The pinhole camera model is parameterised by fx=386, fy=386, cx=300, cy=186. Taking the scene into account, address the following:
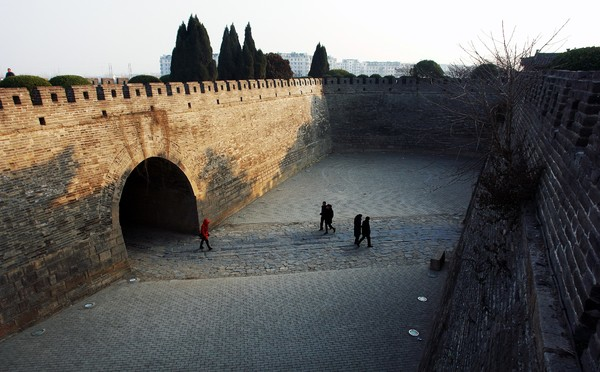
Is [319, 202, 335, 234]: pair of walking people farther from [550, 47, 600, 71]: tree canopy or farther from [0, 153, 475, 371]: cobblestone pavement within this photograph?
[550, 47, 600, 71]: tree canopy

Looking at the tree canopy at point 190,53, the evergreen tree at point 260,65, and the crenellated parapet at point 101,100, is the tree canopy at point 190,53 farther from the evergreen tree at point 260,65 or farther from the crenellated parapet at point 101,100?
the crenellated parapet at point 101,100

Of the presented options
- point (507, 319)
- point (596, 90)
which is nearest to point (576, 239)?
point (507, 319)

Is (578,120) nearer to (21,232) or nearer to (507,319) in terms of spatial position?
(507,319)

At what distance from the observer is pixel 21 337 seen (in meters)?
7.36

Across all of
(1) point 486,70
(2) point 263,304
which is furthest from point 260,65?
(2) point 263,304

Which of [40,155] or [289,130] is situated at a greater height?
[40,155]

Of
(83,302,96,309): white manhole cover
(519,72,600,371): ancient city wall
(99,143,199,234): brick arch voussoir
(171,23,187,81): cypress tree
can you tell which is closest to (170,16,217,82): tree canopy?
(171,23,187,81): cypress tree

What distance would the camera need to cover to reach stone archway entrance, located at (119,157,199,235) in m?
12.2

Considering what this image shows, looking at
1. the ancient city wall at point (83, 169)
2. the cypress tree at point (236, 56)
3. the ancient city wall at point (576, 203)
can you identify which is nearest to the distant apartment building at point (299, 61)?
the cypress tree at point (236, 56)

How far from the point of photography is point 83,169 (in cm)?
888

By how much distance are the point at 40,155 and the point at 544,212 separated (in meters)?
8.98

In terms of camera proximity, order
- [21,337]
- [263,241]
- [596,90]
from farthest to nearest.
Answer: [263,241], [21,337], [596,90]

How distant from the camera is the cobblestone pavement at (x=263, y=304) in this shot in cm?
659

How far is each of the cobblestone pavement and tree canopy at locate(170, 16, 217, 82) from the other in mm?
12219
